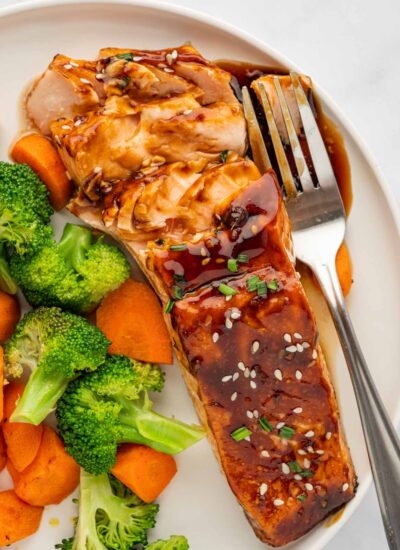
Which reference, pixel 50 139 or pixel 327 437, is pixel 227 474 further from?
pixel 50 139

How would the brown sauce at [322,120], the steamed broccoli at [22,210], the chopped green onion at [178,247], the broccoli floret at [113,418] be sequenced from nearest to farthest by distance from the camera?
the chopped green onion at [178,247] < the steamed broccoli at [22,210] < the broccoli floret at [113,418] < the brown sauce at [322,120]

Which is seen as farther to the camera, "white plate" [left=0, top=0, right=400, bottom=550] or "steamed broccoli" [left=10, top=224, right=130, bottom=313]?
"white plate" [left=0, top=0, right=400, bottom=550]

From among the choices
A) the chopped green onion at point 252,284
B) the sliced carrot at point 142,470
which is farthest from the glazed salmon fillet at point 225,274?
the sliced carrot at point 142,470

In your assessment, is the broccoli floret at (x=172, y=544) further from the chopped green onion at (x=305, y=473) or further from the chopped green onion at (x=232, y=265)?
the chopped green onion at (x=232, y=265)

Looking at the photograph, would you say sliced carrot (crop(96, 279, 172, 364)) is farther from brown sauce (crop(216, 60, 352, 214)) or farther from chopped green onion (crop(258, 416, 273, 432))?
brown sauce (crop(216, 60, 352, 214))

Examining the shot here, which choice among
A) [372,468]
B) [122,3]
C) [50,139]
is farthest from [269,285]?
[122,3]

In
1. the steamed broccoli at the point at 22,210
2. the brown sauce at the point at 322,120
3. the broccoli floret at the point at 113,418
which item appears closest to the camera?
the steamed broccoli at the point at 22,210

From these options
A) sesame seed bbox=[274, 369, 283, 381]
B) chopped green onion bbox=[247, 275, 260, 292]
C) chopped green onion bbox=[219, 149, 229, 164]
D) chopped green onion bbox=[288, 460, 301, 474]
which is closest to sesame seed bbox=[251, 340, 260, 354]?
sesame seed bbox=[274, 369, 283, 381]

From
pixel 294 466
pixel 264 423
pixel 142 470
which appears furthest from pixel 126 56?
pixel 294 466
